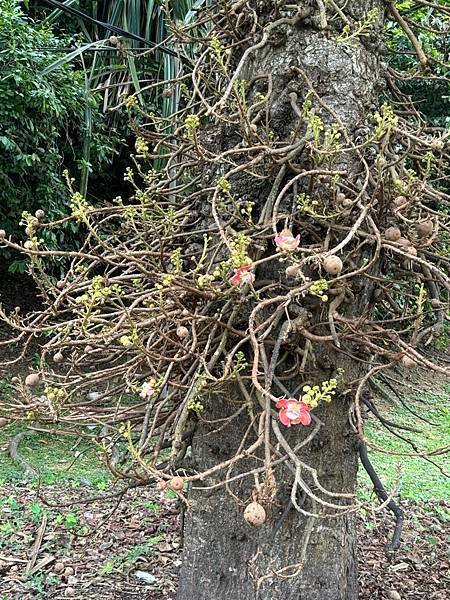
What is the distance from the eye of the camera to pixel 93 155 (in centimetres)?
539

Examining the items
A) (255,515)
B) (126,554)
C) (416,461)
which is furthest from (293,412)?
(416,461)

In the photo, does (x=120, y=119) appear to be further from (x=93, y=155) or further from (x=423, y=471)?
(x=423, y=471)

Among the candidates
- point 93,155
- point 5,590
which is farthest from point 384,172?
point 93,155

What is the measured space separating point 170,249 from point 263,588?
0.86 meters

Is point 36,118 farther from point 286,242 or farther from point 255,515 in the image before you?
point 255,515

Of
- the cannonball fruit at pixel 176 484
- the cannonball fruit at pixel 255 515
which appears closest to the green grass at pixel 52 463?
the cannonball fruit at pixel 176 484

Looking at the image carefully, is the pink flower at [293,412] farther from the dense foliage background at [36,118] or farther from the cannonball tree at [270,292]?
the dense foliage background at [36,118]

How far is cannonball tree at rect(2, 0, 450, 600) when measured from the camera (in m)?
1.34

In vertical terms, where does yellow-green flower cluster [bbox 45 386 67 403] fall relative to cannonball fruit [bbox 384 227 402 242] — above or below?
below

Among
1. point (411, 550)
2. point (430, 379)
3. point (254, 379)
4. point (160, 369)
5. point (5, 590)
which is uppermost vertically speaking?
point (254, 379)

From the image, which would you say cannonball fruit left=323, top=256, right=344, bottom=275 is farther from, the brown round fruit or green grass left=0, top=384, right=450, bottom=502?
green grass left=0, top=384, right=450, bottom=502

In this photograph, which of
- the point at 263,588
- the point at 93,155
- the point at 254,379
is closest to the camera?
Result: the point at 254,379

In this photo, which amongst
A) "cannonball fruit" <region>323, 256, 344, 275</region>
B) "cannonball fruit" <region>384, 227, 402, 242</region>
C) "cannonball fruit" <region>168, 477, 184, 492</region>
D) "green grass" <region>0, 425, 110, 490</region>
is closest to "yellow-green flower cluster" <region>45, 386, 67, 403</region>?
"cannonball fruit" <region>168, 477, 184, 492</region>

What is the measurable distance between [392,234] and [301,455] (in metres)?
0.57
